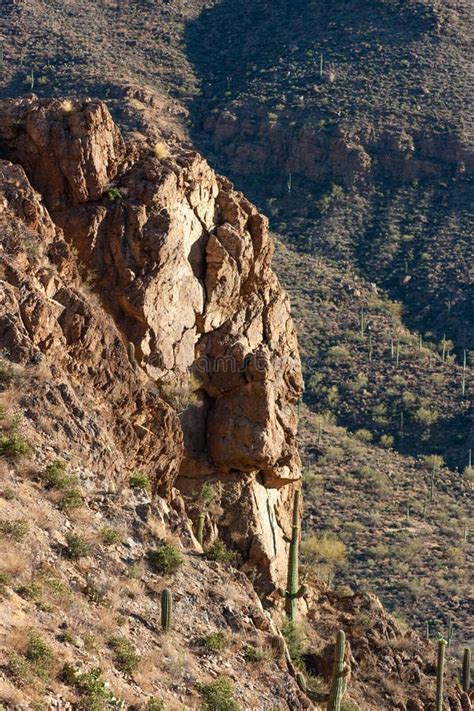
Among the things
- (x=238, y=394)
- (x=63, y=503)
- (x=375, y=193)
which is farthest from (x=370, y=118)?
(x=63, y=503)

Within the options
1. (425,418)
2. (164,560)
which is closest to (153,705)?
(164,560)

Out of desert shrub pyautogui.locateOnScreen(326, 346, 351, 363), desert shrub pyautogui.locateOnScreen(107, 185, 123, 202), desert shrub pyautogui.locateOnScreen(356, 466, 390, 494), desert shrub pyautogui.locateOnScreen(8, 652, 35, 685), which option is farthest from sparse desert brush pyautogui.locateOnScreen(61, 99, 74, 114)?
desert shrub pyautogui.locateOnScreen(326, 346, 351, 363)

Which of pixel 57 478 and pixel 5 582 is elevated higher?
pixel 57 478

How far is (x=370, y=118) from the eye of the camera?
3634 inches

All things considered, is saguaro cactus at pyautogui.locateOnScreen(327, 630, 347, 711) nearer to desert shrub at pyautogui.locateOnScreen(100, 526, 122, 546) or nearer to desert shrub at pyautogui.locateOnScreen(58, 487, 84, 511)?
desert shrub at pyautogui.locateOnScreen(100, 526, 122, 546)

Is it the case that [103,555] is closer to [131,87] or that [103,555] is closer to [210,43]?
[131,87]

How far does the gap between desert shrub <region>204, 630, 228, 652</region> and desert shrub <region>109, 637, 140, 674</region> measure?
1952 millimetres

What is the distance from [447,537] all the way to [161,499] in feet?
107

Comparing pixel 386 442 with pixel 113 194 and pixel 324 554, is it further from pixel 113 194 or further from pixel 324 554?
pixel 113 194

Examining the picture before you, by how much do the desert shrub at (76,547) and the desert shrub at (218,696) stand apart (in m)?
2.59

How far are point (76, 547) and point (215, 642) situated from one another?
104 inches

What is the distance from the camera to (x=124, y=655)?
62.3 ft

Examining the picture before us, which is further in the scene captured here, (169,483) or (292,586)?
(292,586)

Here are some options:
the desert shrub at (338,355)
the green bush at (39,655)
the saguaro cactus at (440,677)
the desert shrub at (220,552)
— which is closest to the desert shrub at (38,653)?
the green bush at (39,655)
